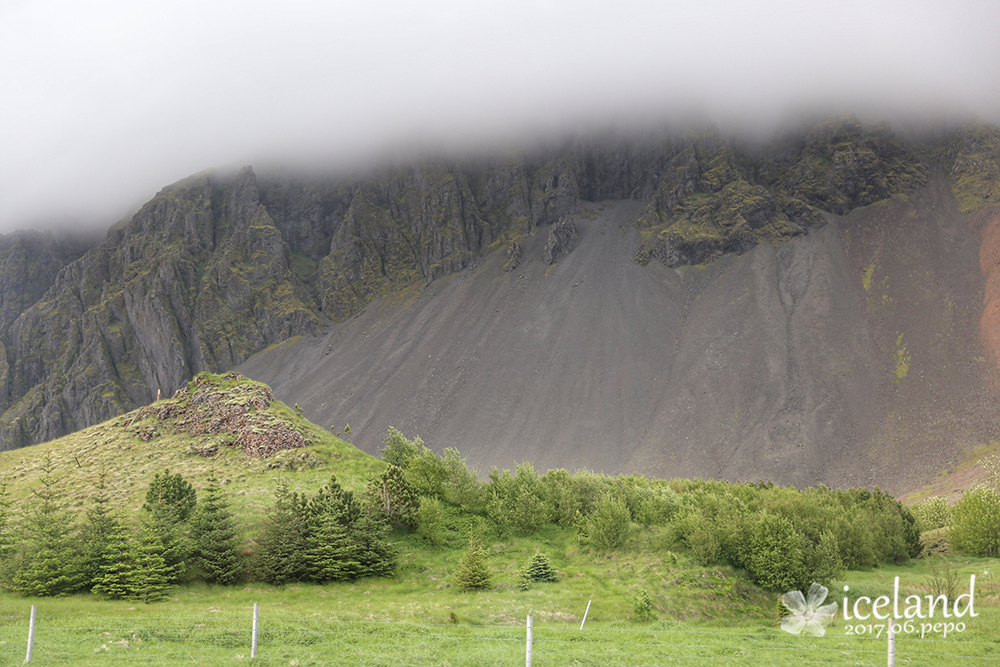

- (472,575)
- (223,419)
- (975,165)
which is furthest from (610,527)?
(975,165)

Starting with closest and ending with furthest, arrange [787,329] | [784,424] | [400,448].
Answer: [400,448] < [784,424] < [787,329]

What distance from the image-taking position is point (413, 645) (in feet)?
64.1

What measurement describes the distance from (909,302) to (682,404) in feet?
187

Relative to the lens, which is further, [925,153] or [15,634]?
[925,153]

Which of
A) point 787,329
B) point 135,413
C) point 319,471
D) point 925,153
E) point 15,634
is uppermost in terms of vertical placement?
point 925,153

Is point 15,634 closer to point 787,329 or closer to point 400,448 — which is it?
point 400,448

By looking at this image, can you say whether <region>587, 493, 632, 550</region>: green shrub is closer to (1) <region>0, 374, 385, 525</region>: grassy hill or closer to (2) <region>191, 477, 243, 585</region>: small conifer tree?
Result: (1) <region>0, 374, 385, 525</region>: grassy hill

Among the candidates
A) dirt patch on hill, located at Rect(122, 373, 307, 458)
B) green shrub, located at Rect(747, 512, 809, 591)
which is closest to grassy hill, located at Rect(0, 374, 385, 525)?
dirt patch on hill, located at Rect(122, 373, 307, 458)

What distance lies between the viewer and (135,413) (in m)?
51.2

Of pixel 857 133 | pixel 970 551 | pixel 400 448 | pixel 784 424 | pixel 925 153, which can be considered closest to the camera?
pixel 970 551

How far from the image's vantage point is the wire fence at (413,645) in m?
17.7

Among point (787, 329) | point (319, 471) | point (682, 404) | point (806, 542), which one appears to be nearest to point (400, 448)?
point (319, 471)

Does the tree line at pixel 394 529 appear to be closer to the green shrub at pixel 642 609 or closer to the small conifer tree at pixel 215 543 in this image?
the small conifer tree at pixel 215 543

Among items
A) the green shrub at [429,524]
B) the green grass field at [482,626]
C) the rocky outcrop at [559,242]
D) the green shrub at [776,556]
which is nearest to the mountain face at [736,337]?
the rocky outcrop at [559,242]
